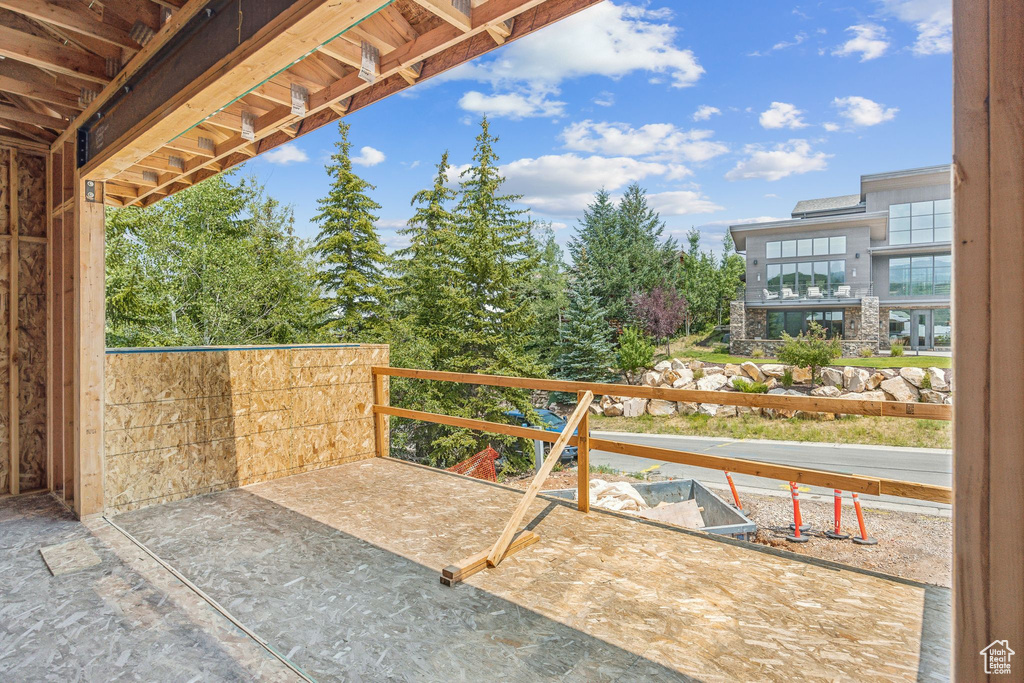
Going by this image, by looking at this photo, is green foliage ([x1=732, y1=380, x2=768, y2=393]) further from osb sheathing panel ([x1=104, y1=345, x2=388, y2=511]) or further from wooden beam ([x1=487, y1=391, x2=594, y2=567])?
wooden beam ([x1=487, y1=391, x2=594, y2=567])

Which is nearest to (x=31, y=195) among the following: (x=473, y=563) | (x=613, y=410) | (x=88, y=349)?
(x=88, y=349)

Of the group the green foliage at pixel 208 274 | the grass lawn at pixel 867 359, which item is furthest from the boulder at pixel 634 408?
the green foliage at pixel 208 274

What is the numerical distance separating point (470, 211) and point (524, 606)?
51.3 ft

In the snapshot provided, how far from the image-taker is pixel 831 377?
50.3 ft

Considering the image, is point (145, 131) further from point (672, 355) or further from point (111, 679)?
point (672, 355)

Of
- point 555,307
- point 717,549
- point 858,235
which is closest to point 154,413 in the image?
point 717,549

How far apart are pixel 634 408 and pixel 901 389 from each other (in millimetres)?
6991

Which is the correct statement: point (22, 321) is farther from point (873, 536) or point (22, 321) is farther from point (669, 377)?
point (669, 377)

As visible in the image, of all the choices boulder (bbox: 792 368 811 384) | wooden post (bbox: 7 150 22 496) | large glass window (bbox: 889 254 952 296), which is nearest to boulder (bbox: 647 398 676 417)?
boulder (bbox: 792 368 811 384)

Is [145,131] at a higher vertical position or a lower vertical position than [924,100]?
lower

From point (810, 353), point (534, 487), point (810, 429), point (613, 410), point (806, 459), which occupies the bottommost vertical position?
point (806, 459)

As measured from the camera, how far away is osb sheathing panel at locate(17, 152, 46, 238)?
14.4 feet

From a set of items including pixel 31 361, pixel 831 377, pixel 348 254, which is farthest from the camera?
pixel 348 254

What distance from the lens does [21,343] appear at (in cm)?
438
